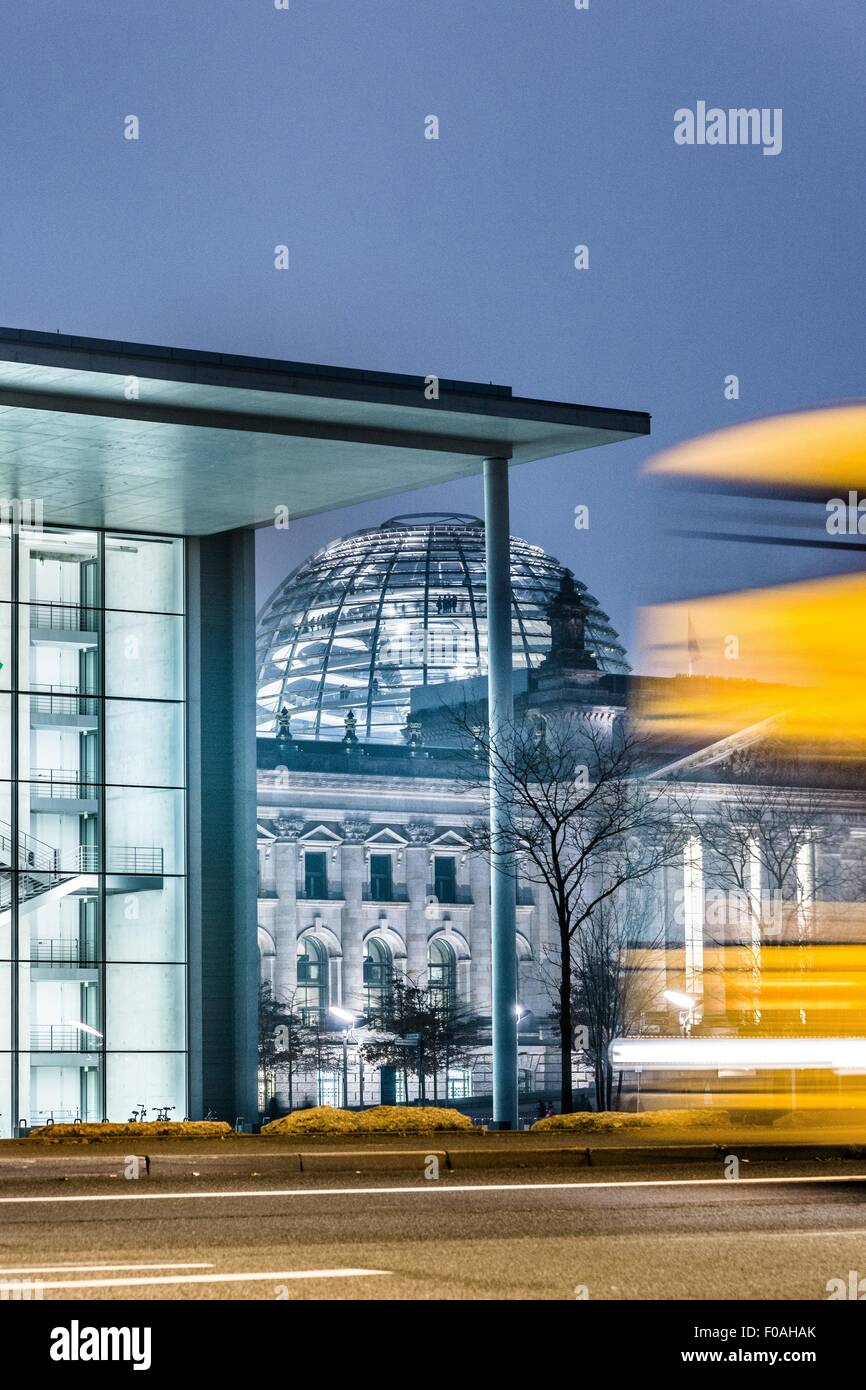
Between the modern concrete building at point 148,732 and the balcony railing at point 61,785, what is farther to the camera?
the balcony railing at point 61,785

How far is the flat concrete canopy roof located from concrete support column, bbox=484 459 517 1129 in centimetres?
108

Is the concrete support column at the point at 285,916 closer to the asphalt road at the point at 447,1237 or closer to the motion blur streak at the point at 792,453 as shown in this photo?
the asphalt road at the point at 447,1237

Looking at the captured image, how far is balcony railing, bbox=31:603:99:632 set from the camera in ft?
143

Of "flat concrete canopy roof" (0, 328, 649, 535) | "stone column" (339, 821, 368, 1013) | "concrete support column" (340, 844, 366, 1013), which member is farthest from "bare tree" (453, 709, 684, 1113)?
"concrete support column" (340, 844, 366, 1013)

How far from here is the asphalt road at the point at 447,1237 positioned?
9984 mm

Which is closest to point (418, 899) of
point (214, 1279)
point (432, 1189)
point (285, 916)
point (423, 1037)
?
point (285, 916)

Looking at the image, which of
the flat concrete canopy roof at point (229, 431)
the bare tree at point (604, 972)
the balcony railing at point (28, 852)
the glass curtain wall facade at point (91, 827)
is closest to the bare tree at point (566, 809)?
the bare tree at point (604, 972)

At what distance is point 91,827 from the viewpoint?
4356 centimetres

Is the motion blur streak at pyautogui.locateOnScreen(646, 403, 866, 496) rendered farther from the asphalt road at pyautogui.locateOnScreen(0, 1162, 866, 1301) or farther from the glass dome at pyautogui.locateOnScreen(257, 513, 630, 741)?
the glass dome at pyautogui.locateOnScreen(257, 513, 630, 741)

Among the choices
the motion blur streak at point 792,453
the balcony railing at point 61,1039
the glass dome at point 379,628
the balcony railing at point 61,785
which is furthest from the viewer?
the glass dome at point 379,628

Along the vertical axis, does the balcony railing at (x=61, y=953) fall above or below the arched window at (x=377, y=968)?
above

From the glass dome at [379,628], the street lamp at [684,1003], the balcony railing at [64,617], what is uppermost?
the glass dome at [379,628]

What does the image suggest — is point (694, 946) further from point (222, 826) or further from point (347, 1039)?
point (347, 1039)

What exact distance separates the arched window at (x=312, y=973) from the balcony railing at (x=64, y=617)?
210ft
